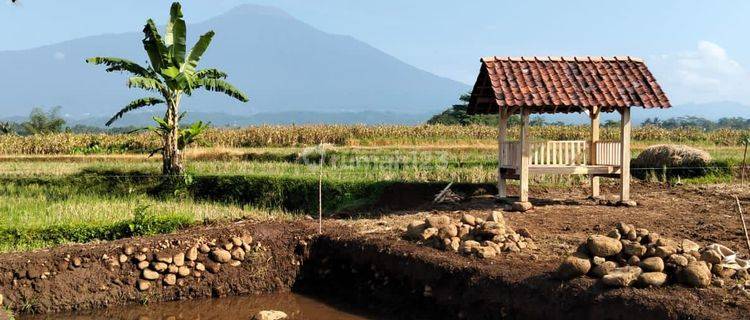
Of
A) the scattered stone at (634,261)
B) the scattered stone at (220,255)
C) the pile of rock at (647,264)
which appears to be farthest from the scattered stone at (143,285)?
the scattered stone at (634,261)

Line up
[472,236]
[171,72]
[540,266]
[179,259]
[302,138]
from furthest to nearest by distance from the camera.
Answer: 1. [302,138]
2. [171,72]
3. [179,259]
4. [472,236]
5. [540,266]

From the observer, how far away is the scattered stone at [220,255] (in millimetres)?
11414

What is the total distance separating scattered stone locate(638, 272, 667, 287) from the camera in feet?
25.1

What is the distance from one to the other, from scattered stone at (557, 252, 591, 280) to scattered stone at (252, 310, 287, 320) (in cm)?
410

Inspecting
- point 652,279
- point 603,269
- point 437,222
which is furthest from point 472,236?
point 652,279

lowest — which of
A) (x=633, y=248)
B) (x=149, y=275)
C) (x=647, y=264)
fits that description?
(x=149, y=275)

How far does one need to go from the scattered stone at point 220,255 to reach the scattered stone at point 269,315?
1.80m

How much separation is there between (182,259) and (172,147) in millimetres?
8763

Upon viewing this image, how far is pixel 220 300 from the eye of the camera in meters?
11.1

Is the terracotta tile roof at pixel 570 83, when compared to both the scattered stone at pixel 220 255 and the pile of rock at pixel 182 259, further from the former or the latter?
the scattered stone at pixel 220 255

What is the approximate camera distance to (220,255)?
11.4 metres

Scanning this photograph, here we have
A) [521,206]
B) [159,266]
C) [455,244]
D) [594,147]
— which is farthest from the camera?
[594,147]

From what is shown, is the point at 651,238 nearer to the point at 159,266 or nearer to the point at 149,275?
the point at 159,266

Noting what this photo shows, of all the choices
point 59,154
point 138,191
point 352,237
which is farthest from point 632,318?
point 59,154
